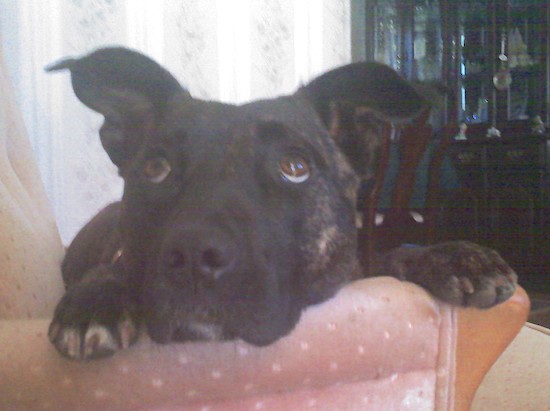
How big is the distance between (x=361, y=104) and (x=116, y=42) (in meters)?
1.82

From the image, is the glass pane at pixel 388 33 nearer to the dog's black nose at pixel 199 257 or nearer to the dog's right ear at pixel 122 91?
the dog's right ear at pixel 122 91

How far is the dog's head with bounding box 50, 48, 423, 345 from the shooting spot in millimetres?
933

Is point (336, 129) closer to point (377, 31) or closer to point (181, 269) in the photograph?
point (181, 269)

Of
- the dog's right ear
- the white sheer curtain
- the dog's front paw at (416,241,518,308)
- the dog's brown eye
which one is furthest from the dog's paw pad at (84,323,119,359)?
the white sheer curtain

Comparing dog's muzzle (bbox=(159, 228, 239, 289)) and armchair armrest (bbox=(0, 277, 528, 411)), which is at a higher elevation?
dog's muzzle (bbox=(159, 228, 239, 289))

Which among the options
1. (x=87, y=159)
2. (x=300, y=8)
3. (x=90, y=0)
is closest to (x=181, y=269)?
(x=87, y=159)

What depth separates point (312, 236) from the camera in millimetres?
1268

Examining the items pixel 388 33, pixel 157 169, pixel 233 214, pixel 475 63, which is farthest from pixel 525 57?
pixel 233 214

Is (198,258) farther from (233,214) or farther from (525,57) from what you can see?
(525,57)

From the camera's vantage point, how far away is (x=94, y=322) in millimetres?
910

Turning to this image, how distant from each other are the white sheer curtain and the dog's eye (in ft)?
6.09

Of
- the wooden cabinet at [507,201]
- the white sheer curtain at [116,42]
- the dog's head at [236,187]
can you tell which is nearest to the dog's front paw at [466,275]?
the dog's head at [236,187]

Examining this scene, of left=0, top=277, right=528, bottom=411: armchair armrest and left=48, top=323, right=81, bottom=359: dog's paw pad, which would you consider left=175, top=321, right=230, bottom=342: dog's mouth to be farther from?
left=48, top=323, right=81, bottom=359: dog's paw pad

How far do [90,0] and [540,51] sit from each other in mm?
3761
